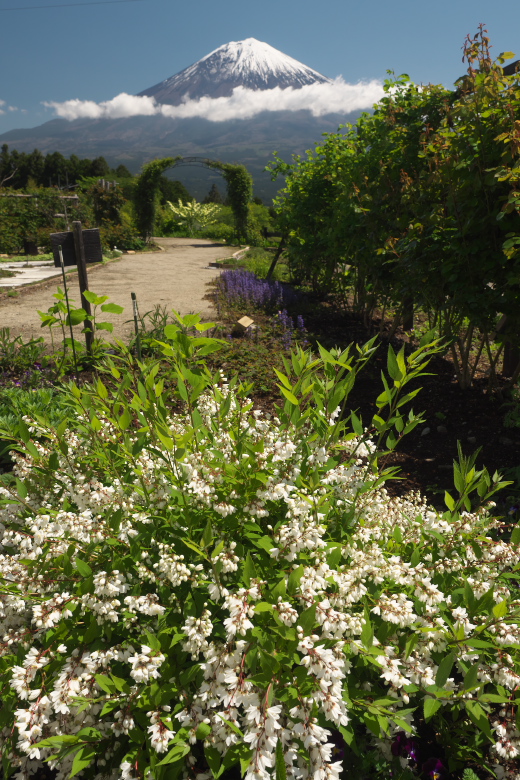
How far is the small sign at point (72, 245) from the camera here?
4715mm

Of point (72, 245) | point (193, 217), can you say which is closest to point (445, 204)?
point (72, 245)

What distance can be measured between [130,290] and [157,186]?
14.3 m

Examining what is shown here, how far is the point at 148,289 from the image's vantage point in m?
11.4

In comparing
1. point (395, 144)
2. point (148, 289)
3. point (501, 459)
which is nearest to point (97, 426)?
point (501, 459)

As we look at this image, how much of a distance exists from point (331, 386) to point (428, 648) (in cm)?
86

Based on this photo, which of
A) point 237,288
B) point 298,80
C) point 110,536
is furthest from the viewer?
point 298,80

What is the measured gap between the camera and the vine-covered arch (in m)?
22.7

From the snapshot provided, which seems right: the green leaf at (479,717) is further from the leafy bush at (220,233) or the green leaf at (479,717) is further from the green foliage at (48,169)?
the green foliage at (48,169)

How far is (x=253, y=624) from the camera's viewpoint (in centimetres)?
140

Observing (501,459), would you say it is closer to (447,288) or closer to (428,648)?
(447,288)

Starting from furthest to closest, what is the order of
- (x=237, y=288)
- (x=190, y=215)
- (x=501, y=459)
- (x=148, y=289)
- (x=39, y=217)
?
(x=190, y=215)
(x=39, y=217)
(x=148, y=289)
(x=237, y=288)
(x=501, y=459)

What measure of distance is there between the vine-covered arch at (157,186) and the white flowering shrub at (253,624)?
75.6 feet

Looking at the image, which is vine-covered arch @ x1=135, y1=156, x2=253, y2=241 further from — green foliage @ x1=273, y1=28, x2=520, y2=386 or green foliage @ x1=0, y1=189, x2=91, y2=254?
green foliage @ x1=273, y1=28, x2=520, y2=386

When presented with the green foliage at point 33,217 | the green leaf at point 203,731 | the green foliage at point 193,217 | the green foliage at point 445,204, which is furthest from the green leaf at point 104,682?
the green foliage at point 193,217
